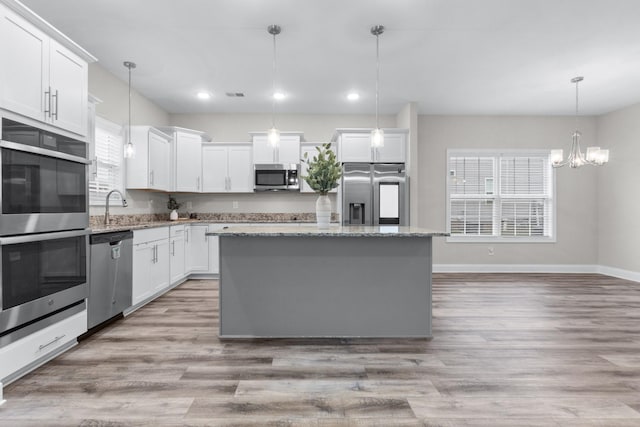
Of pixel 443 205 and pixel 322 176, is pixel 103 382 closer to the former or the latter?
pixel 322 176

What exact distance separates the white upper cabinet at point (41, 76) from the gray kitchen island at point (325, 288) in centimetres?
149

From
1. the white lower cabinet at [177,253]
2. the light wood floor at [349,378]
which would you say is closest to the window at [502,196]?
the light wood floor at [349,378]

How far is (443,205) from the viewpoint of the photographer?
6.11 metres

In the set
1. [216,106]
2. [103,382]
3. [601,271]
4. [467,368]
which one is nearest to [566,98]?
[601,271]

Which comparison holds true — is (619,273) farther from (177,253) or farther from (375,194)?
(177,253)

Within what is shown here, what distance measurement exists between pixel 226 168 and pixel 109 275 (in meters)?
2.94

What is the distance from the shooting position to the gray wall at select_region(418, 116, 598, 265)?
6.10 metres

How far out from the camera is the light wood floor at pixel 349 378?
6.01 ft

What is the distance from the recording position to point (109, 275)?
3160mm

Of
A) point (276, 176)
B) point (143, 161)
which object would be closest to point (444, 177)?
point (276, 176)

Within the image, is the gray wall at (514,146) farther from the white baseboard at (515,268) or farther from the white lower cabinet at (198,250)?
the white lower cabinet at (198,250)

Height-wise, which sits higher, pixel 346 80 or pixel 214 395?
pixel 346 80

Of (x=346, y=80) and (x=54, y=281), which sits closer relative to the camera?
(x=54, y=281)

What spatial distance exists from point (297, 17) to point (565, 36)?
2627mm
